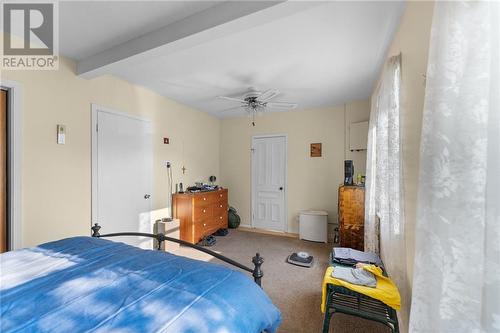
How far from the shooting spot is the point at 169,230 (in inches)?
137

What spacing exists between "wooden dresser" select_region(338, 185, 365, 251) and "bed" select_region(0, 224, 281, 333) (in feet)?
7.99

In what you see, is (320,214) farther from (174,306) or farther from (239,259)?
(174,306)

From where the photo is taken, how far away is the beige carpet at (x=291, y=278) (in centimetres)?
192

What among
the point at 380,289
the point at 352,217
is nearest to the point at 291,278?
the point at 380,289

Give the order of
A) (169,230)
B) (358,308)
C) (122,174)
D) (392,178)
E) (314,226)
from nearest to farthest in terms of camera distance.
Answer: (358,308)
(392,178)
(122,174)
(169,230)
(314,226)

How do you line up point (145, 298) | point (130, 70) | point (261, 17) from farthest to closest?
point (130, 70)
point (261, 17)
point (145, 298)

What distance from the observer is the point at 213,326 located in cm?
88

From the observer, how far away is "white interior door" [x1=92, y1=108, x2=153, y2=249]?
283 cm

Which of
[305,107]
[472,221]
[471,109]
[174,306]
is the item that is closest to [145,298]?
[174,306]

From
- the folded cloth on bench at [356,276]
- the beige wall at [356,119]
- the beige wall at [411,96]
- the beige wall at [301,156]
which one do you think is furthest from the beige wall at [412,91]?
the beige wall at [301,156]

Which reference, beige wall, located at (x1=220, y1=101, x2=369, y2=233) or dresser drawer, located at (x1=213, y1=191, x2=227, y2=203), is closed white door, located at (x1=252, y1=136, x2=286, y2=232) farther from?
dresser drawer, located at (x1=213, y1=191, x2=227, y2=203)

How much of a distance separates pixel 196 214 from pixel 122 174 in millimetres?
1316

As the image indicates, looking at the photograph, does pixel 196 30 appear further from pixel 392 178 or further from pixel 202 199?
pixel 202 199

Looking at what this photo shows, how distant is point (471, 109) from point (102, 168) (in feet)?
11.2
